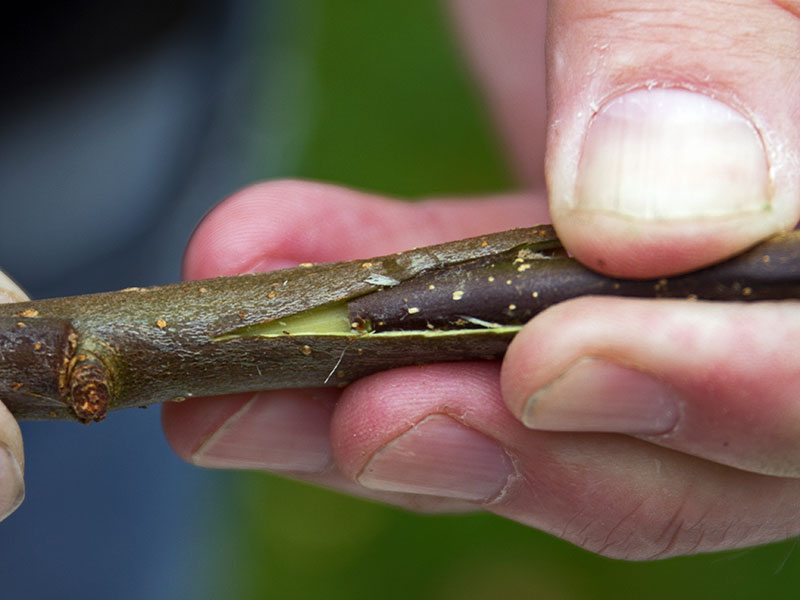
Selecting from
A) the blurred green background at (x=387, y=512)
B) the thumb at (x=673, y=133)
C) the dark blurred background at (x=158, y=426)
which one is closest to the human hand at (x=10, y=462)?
the thumb at (x=673, y=133)

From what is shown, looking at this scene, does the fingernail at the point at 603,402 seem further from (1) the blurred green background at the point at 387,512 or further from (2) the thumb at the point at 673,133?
(1) the blurred green background at the point at 387,512

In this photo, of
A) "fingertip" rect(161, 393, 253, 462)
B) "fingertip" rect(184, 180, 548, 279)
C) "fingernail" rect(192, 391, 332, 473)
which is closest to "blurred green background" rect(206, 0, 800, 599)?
"fingertip" rect(184, 180, 548, 279)

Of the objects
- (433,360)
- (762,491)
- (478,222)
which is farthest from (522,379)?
(478,222)

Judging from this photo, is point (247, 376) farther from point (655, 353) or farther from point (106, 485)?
point (106, 485)

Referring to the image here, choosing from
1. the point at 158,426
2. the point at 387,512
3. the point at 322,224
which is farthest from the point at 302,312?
the point at 387,512

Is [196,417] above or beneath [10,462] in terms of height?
beneath

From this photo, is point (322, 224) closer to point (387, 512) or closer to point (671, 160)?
point (671, 160)

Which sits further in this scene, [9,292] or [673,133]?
[9,292]
